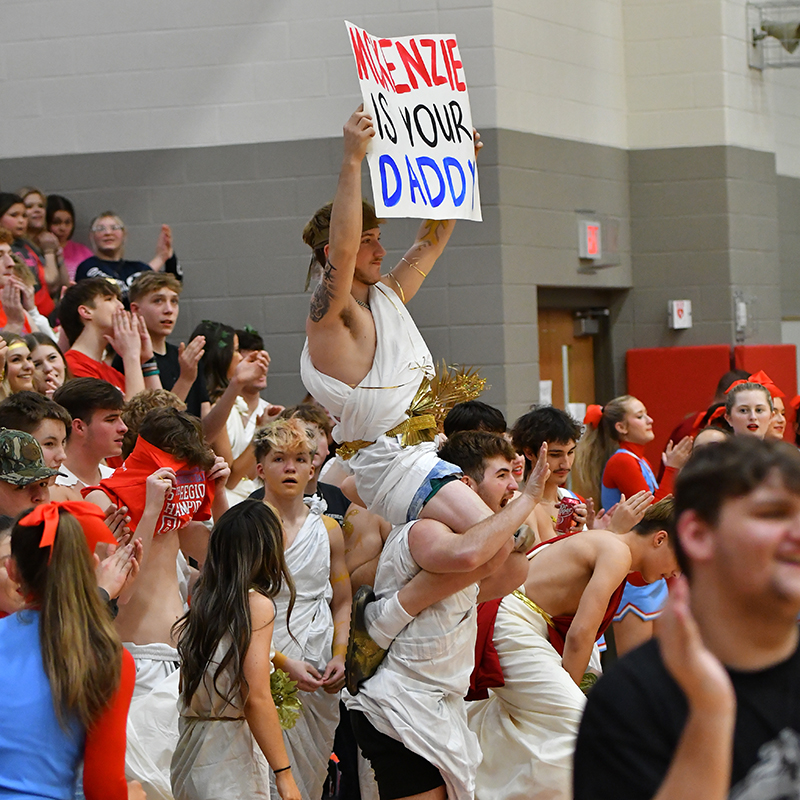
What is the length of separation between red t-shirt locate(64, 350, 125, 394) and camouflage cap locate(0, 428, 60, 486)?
6.20 ft

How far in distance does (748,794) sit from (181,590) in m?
3.40

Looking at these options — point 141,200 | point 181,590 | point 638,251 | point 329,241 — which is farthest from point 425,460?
point 638,251

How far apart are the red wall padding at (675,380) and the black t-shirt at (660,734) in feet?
24.7

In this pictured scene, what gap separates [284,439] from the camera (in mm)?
4453

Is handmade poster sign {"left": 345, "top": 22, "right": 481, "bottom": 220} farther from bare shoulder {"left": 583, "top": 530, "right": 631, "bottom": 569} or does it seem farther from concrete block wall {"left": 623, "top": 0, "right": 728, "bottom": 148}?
concrete block wall {"left": 623, "top": 0, "right": 728, "bottom": 148}

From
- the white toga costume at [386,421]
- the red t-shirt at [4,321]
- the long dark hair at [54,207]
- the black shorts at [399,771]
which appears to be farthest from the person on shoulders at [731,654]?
the long dark hair at [54,207]

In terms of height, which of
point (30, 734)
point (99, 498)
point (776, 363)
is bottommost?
point (30, 734)

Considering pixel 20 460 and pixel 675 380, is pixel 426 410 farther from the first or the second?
pixel 675 380

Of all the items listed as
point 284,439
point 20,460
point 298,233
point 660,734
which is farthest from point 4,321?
point 660,734

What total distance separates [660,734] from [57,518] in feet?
4.92

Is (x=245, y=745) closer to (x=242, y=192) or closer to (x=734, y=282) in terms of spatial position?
(x=242, y=192)

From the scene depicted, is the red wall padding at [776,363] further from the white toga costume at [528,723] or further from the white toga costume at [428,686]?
the white toga costume at [428,686]

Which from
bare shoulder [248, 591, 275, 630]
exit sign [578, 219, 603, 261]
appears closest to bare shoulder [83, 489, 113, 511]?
bare shoulder [248, 591, 275, 630]

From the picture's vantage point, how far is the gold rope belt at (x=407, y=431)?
357 centimetres
